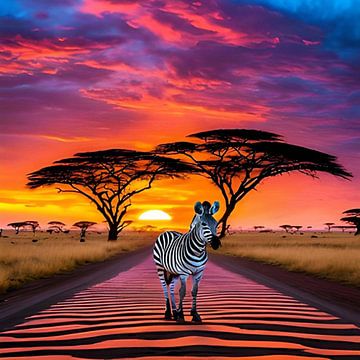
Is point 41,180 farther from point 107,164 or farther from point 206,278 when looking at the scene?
point 206,278

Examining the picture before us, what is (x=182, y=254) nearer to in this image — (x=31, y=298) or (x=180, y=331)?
(x=180, y=331)

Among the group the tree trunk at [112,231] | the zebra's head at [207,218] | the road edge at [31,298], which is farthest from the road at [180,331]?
the tree trunk at [112,231]

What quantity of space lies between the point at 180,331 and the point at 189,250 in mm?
1052

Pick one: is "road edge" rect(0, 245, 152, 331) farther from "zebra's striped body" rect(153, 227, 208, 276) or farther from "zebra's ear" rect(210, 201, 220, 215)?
"zebra's ear" rect(210, 201, 220, 215)

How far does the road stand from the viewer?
6.73 m

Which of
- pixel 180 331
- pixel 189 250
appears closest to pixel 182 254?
pixel 189 250

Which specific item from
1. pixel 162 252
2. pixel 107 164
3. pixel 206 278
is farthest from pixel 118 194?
pixel 162 252

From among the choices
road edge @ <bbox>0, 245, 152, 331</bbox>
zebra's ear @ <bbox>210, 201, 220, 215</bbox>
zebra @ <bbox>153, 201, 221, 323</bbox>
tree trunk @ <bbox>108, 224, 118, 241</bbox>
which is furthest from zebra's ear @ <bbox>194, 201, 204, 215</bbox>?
tree trunk @ <bbox>108, 224, 118, 241</bbox>

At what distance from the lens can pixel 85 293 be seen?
13.9 m

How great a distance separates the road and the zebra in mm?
618

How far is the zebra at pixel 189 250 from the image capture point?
784cm

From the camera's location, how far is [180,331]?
795 centimetres

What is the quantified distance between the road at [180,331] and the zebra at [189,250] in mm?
618

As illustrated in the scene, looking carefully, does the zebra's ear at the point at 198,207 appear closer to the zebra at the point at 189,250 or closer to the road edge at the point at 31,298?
the zebra at the point at 189,250
